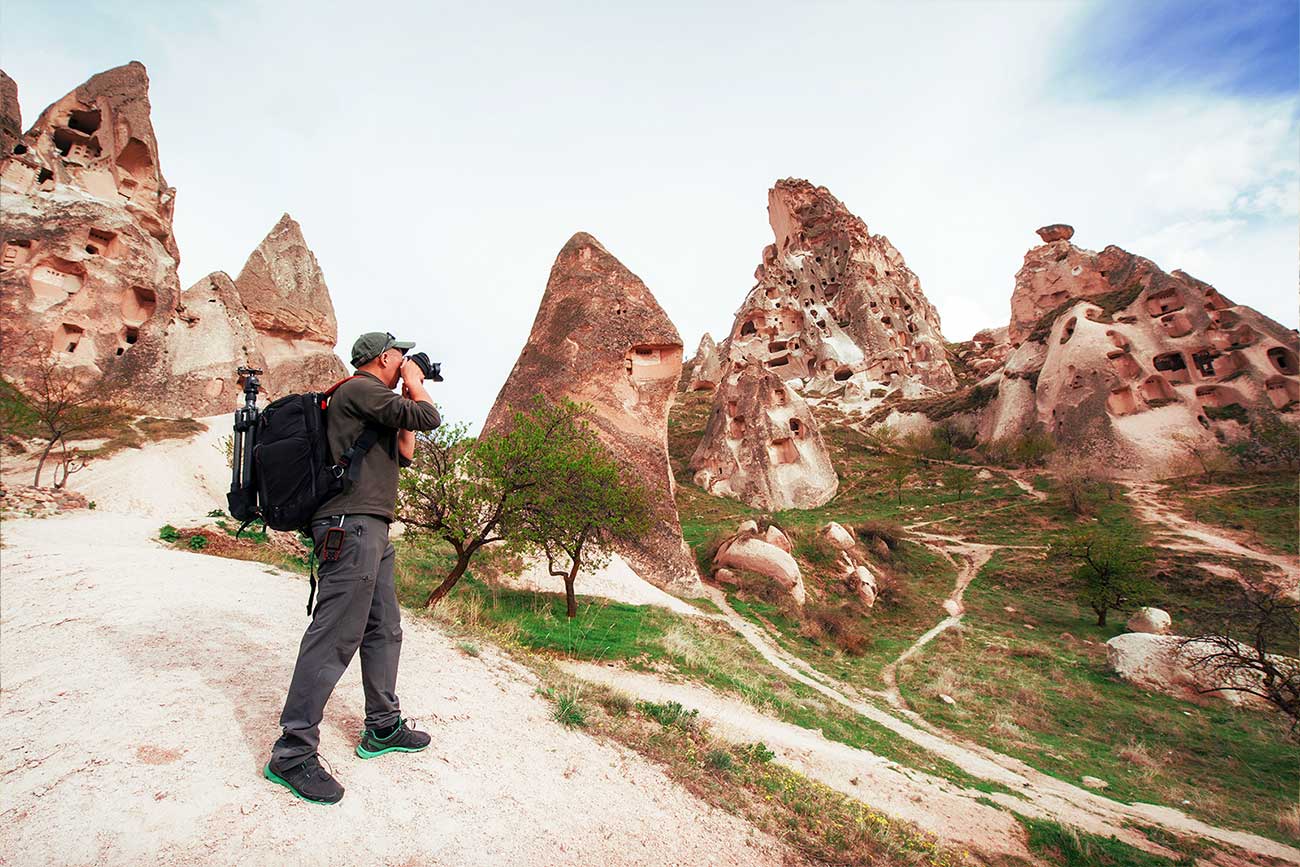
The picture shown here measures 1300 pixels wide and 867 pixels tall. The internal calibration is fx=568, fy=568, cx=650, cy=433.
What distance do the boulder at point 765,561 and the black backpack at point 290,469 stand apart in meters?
15.2

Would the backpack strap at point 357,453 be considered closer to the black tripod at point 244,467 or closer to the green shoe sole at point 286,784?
the black tripod at point 244,467

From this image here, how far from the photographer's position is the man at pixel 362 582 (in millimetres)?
2557

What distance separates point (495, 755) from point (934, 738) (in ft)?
27.6

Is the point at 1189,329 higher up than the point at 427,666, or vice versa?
the point at 1189,329

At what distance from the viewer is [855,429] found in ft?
141

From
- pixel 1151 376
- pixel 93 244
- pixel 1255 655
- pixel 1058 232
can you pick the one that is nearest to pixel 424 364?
pixel 1255 655

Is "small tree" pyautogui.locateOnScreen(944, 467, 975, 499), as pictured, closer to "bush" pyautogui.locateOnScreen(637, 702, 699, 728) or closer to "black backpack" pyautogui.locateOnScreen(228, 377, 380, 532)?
"bush" pyautogui.locateOnScreen(637, 702, 699, 728)

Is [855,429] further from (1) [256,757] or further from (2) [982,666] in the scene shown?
(1) [256,757]

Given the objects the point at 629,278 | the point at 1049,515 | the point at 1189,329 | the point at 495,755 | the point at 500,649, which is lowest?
the point at 500,649

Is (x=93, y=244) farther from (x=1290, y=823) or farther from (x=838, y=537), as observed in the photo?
(x=1290, y=823)

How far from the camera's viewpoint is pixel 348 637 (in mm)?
2770

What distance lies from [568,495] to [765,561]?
28.9 feet

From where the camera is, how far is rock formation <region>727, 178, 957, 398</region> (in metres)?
52.1

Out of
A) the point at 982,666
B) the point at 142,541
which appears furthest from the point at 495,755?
the point at 982,666
